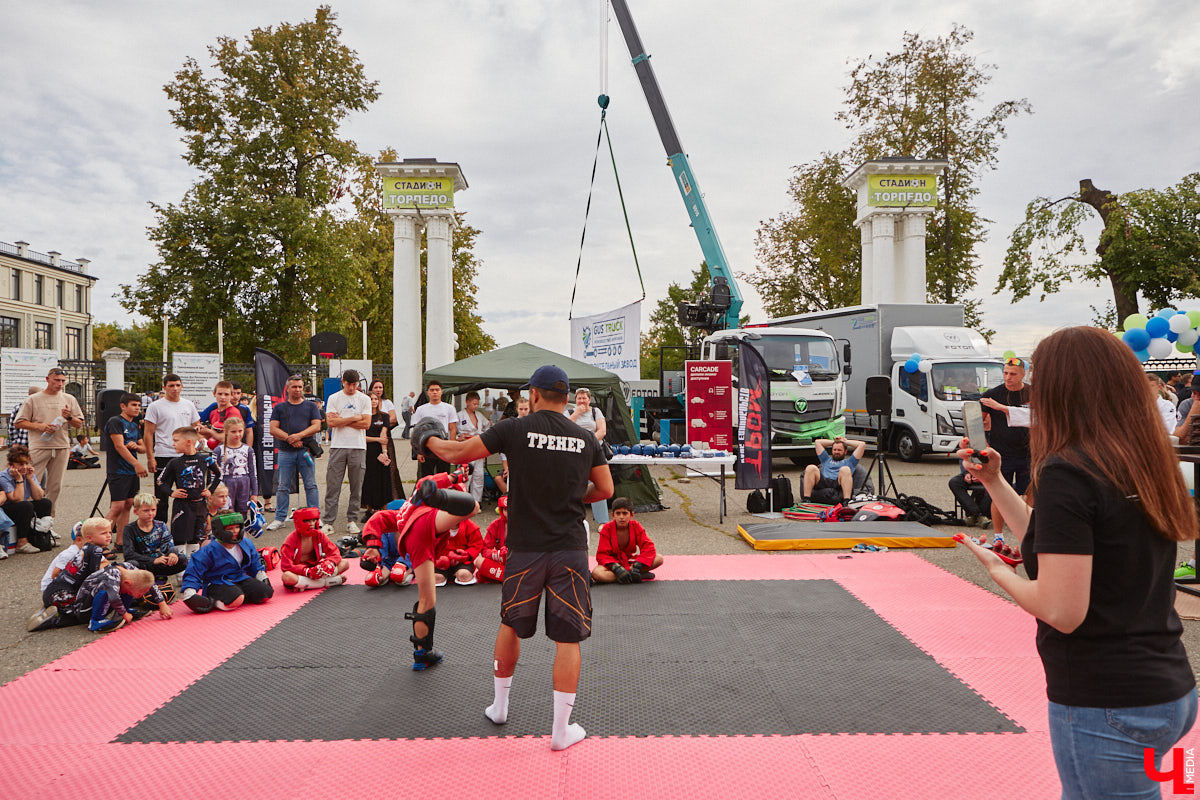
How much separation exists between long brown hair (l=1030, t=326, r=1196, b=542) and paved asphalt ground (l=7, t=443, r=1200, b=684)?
13.0ft

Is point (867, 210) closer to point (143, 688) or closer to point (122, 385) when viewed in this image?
point (122, 385)

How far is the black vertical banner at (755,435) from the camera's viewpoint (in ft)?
32.6

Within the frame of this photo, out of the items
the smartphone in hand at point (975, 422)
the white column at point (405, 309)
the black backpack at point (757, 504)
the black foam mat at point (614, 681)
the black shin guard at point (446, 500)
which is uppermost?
the white column at point (405, 309)

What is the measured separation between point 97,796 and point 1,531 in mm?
6274

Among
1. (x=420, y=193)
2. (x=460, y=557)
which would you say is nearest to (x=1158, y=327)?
(x=460, y=557)

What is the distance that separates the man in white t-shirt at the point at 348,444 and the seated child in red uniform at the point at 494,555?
2.75m

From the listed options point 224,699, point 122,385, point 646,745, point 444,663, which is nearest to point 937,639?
point 646,745

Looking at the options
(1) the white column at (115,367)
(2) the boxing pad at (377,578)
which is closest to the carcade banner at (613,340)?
(2) the boxing pad at (377,578)

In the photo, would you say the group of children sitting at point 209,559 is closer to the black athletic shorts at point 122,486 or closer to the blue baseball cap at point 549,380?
the black athletic shorts at point 122,486

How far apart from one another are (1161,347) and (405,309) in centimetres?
1991

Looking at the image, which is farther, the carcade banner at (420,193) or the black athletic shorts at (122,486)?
the carcade banner at (420,193)

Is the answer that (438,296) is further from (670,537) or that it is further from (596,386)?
(670,537)

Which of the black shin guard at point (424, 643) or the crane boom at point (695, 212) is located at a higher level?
the crane boom at point (695, 212)

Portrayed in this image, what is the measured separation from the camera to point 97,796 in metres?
3.13
